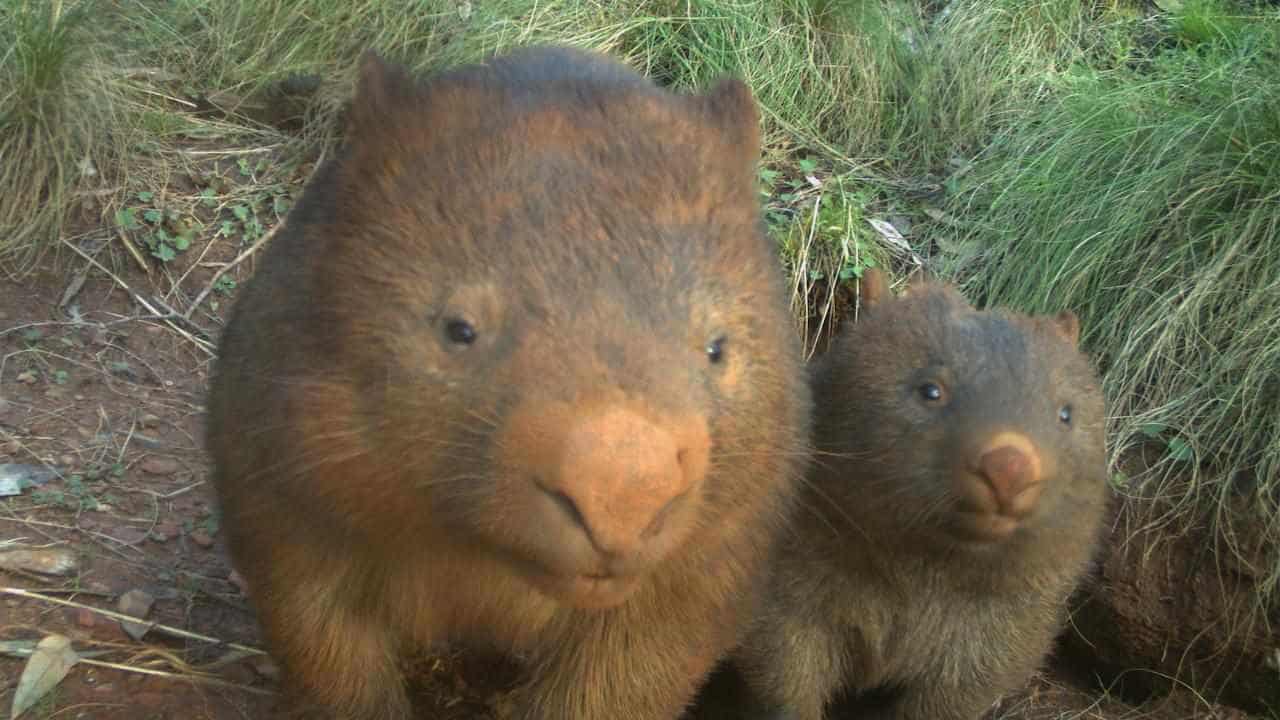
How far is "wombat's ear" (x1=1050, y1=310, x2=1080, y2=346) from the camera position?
11.3 ft

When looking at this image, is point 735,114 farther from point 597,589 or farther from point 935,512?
point 935,512

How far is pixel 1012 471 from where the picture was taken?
9.55 ft

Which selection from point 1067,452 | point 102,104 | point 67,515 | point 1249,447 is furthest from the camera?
point 102,104

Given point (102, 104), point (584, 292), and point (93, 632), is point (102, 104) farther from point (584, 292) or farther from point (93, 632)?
point (584, 292)

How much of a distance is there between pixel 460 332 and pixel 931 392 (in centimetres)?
152

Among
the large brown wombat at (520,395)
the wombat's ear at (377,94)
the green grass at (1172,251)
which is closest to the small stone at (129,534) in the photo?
the large brown wombat at (520,395)

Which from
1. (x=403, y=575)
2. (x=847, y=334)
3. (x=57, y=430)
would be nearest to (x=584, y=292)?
(x=403, y=575)

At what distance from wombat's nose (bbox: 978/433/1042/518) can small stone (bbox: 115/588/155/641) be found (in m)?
2.15

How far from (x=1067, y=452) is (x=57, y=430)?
9.96 ft

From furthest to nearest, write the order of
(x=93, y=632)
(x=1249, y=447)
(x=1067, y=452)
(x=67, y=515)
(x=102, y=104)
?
(x=102, y=104), (x=1249, y=447), (x=67, y=515), (x=93, y=632), (x=1067, y=452)

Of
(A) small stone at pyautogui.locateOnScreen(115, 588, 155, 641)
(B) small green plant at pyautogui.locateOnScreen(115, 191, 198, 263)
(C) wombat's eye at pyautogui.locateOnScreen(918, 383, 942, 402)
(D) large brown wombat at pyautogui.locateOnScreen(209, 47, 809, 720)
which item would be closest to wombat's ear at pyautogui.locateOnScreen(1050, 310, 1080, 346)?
(C) wombat's eye at pyautogui.locateOnScreen(918, 383, 942, 402)

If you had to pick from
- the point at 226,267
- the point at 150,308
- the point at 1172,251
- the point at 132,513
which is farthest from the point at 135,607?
the point at 1172,251

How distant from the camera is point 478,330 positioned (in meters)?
2.05

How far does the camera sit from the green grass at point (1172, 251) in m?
4.18
